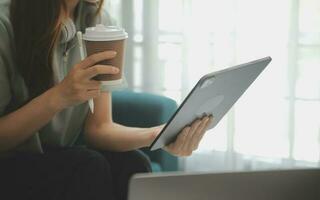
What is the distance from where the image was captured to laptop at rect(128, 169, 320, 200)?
745mm

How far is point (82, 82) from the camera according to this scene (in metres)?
1.19

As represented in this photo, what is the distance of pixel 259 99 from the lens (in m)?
2.14

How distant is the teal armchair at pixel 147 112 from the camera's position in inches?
77.1

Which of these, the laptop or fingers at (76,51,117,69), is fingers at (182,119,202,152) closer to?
fingers at (76,51,117,69)

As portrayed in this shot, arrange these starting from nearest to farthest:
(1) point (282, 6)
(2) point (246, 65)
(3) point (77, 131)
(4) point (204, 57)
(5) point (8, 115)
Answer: (2) point (246, 65), (5) point (8, 115), (3) point (77, 131), (1) point (282, 6), (4) point (204, 57)

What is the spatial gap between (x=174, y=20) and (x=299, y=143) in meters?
0.68

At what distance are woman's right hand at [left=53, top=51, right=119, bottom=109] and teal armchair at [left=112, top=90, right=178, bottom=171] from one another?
723 mm

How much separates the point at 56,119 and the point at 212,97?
49 cm

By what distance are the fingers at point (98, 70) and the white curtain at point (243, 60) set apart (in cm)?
102

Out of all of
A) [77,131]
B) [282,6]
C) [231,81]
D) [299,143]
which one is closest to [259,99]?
[299,143]

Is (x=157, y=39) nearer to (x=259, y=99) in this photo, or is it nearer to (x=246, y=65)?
(x=259, y=99)

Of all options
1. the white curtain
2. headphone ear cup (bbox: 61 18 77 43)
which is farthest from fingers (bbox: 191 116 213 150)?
the white curtain

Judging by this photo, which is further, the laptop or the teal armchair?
the teal armchair

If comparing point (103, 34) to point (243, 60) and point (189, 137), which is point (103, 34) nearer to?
point (189, 137)
